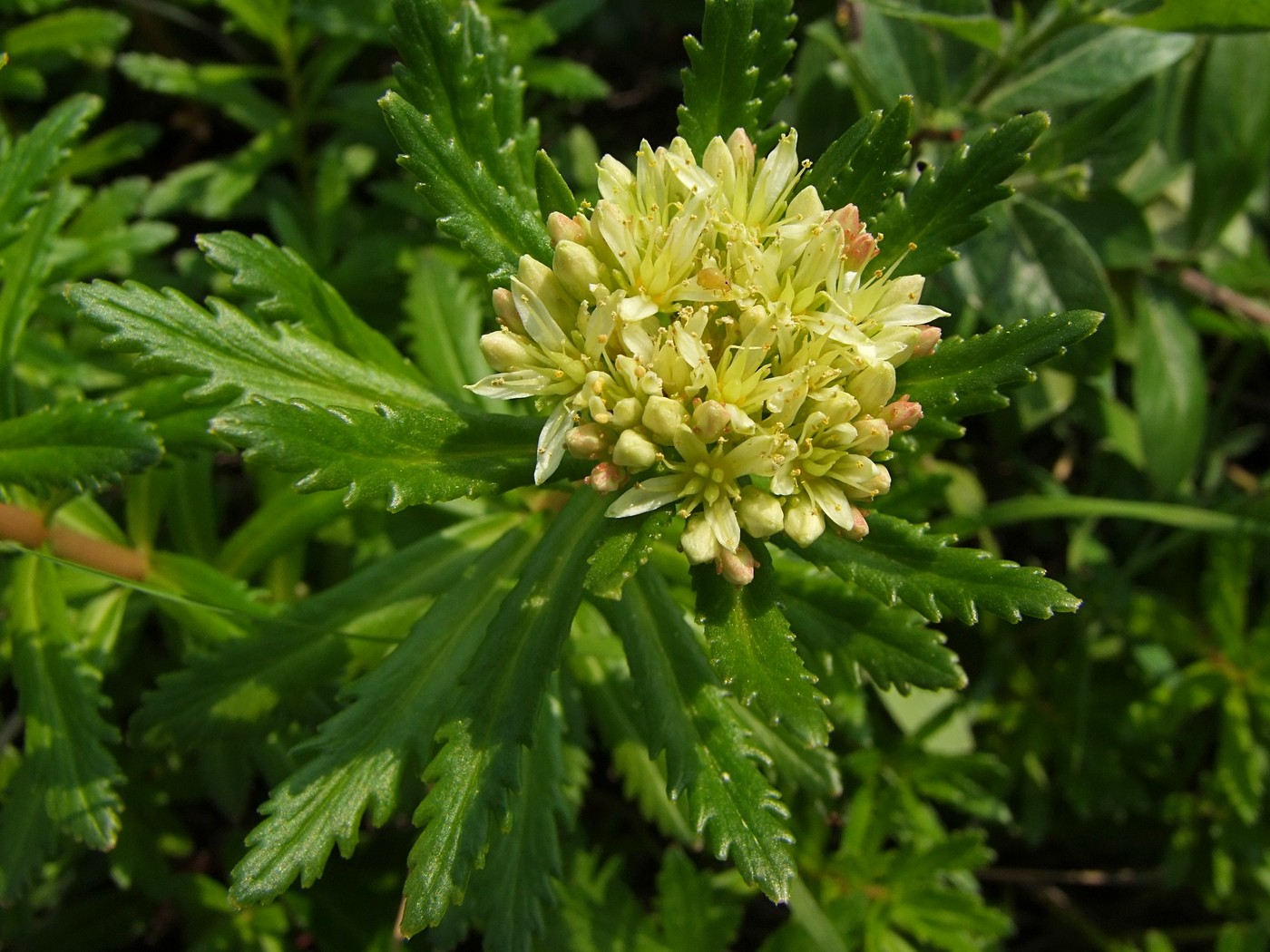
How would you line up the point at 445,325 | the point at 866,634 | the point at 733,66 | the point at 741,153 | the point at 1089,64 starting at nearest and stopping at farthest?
the point at 741,153, the point at 733,66, the point at 866,634, the point at 445,325, the point at 1089,64

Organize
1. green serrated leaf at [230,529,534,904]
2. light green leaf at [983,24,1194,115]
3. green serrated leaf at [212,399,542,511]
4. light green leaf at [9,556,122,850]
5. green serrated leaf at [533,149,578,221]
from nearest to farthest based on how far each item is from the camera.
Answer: green serrated leaf at [212,399,542,511] < green serrated leaf at [230,529,534,904] < green serrated leaf at [533,149,578,221] < light green leaf at [9,556,122,850] < light green leaf at [983,24,1194,115]

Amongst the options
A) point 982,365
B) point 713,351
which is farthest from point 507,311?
point 982,365

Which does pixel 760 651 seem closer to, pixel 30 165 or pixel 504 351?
pixel 504 351

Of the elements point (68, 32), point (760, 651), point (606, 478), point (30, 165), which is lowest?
point (760, 651)

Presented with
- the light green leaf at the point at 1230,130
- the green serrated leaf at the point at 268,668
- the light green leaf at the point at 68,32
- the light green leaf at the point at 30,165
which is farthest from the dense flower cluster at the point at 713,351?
the light green leaf at the point at 68,32

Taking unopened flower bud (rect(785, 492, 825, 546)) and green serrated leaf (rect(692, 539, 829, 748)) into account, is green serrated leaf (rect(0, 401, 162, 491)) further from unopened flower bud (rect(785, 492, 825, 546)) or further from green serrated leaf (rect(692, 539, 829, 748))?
unopened flower bud (rect(785, 492, 825, 546))

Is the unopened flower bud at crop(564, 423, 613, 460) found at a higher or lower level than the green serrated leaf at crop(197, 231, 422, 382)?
lower

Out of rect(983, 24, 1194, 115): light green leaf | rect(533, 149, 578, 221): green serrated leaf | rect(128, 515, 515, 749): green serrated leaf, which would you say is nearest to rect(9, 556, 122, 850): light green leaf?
A: rect(128, 515, 515, 749): green serrated leaf
